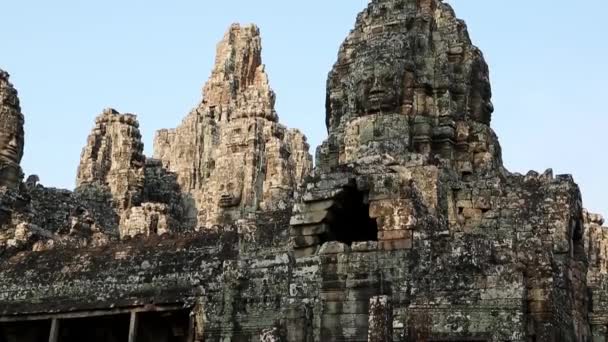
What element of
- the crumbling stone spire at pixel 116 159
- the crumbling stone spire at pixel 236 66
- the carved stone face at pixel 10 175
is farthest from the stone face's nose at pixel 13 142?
the crumbling stone spire at pixel 236 66

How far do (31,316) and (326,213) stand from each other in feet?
22.7

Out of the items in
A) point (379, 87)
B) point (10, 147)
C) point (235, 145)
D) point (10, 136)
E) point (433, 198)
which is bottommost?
point (433, 198)

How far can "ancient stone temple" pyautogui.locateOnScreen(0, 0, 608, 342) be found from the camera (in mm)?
16141

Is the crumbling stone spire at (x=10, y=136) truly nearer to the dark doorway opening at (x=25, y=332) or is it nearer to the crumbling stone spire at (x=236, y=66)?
the dark doorway opening at (x=25, y=332)

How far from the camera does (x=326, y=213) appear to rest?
17.8m

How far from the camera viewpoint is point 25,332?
21328 mm

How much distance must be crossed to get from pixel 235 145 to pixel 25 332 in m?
30.3

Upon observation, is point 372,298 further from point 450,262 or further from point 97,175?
point 97,175

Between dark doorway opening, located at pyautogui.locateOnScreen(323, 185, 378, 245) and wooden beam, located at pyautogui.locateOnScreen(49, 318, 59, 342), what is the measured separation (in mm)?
6079

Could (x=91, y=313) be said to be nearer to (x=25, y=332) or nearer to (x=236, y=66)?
(x=25, y=332)

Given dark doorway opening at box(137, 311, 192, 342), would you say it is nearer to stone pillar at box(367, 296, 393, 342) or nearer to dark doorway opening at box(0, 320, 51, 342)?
dark doorway opening at box(0, 320, 51, 342)

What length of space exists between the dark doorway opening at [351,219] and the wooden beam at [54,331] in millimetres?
6079

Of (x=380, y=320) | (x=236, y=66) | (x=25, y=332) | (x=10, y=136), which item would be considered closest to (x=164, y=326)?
(x=25, y=332)

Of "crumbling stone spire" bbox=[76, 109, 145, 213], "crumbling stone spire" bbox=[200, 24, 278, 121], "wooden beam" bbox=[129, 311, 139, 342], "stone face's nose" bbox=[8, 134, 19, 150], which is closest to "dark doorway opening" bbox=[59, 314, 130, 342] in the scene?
"wooden beam" bbox=[129, 311, 139, 342]
